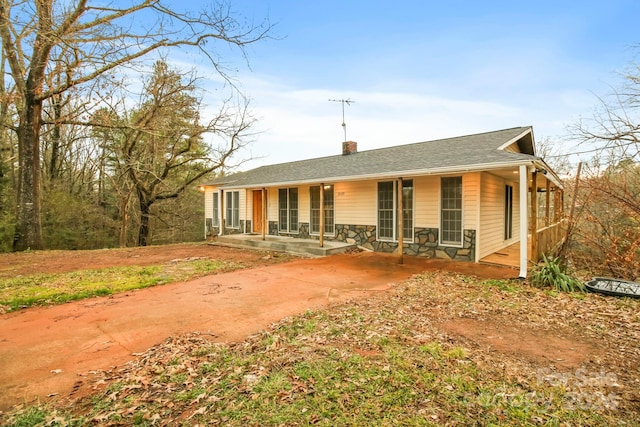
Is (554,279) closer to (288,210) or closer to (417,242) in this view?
(417,242)

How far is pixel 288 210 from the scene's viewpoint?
12828 millimetres

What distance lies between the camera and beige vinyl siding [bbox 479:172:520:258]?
8430 millimetres

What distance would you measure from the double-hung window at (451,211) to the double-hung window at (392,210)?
0.98 metres

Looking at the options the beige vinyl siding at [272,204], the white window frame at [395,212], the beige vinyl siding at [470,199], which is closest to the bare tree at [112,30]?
the white window frame at [395,212]

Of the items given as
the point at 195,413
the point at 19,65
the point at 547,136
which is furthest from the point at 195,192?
the point at 547,136

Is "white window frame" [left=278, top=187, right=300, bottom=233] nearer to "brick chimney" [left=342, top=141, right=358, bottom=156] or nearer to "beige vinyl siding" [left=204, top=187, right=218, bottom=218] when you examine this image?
"brick chimney" [left=342, top=141, right=358, bottom=156]

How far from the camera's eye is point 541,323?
408 cm

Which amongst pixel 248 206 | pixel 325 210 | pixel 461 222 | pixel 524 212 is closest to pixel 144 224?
pixel 248 206

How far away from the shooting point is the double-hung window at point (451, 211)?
27.7 feet

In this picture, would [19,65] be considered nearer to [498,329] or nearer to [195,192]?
[195,192]

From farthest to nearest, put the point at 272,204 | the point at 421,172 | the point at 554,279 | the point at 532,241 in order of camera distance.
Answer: the point at 272,204
the point at 421,172
the point at 532,241
the point at 554,279

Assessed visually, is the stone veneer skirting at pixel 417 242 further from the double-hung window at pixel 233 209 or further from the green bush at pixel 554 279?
the double-hung window at pixel 233 209

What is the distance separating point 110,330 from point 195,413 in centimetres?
249

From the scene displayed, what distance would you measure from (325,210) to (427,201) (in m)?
4.08
